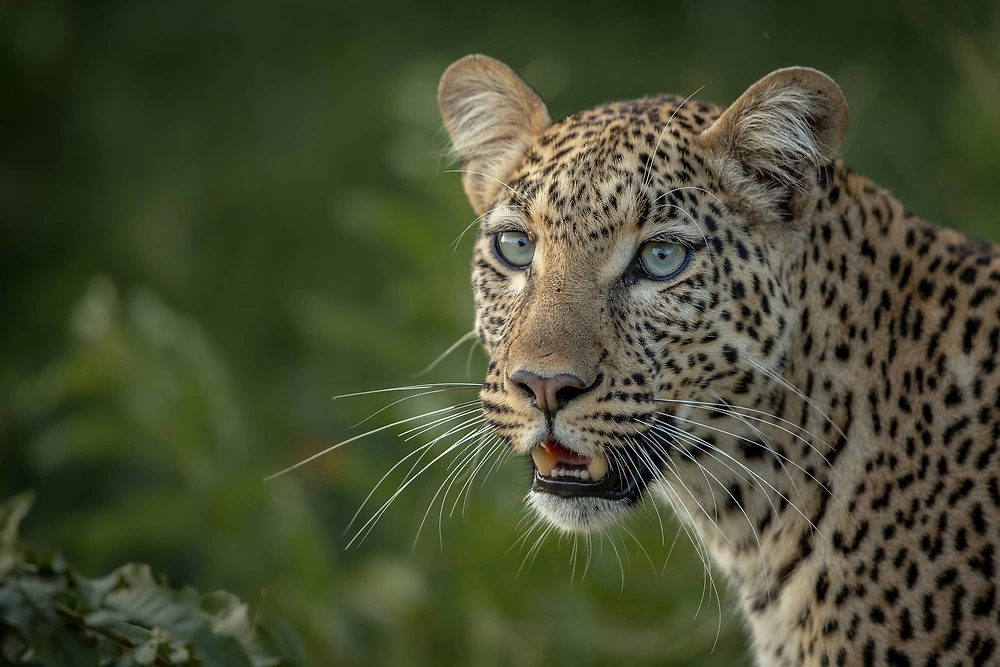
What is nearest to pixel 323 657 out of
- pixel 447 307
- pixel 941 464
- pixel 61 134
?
pixel 447 307

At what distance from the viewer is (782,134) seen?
176 inches

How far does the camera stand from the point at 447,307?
8.38 meters

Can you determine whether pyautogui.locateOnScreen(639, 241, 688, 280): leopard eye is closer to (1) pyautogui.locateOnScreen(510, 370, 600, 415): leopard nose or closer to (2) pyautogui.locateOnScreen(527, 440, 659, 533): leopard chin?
(1) pyautogui.locateOnScreen(510, 370, 600, 415): leopard nose

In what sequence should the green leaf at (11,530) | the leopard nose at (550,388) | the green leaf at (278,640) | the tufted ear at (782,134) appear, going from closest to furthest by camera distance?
the green leaf at (11,530) → the green leaf at (278,640) → the leopard nose at (550,388) → the tufted ear at (782,134)

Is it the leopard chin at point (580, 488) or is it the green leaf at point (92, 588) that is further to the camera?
the leopard chin at point (580, 488)

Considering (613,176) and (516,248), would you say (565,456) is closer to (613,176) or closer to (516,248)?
(516,248)

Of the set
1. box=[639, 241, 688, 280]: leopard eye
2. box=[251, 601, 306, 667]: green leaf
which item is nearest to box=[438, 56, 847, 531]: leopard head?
A: box=[639, 241, 688, 280]: leopard eye

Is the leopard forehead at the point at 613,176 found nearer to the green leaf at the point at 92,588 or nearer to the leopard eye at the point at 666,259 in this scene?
the leopard eye at the point at 666,259

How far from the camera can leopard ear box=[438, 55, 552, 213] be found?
528 cm

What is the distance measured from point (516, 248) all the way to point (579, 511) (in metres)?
1.10

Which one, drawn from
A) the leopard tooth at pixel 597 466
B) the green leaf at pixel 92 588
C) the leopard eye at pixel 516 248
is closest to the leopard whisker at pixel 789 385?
the leopard tooth at pixel 597 466

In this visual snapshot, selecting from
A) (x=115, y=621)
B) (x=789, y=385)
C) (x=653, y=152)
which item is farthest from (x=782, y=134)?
(x=115, y=621)

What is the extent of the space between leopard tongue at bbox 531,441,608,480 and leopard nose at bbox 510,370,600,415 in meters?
0.23

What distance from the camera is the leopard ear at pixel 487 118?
17.3 feet
